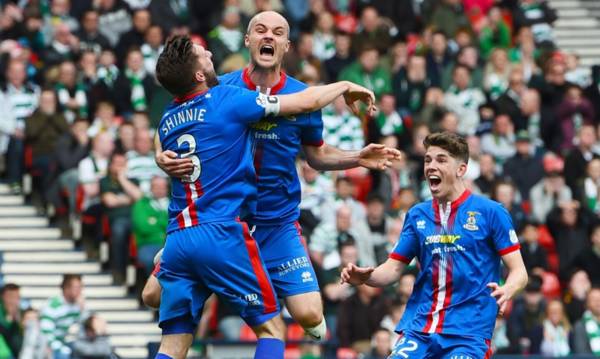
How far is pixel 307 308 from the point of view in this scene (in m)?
11.1

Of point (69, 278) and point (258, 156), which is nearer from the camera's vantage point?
point (258, 156)

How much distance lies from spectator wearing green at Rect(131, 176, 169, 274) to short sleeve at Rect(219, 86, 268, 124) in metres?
7.59

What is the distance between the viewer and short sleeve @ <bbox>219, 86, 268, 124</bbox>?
1044 cm

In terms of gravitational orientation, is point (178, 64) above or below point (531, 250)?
above

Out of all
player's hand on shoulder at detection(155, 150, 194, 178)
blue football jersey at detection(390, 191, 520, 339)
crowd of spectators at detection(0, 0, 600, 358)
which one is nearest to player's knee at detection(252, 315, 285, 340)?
blue football jersey at detection(390, 191, 520, 339)

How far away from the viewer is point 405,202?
19.6 m

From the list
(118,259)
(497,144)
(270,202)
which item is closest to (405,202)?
(497,144)

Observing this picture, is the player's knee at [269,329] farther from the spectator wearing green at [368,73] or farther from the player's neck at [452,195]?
the spectator wearing green at [368,73]

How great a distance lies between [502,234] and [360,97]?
131 centimetres

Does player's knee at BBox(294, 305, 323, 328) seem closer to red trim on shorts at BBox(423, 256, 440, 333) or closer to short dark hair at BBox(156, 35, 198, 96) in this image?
red trim on shorts at BBox(423, 256, 440, 333)

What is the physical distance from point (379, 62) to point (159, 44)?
10.2ft

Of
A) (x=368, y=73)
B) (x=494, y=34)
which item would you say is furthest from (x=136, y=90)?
(x=494, y=34)

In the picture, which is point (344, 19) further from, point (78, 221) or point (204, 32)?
point (78, 221)

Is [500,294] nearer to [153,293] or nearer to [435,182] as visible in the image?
[435,182]
